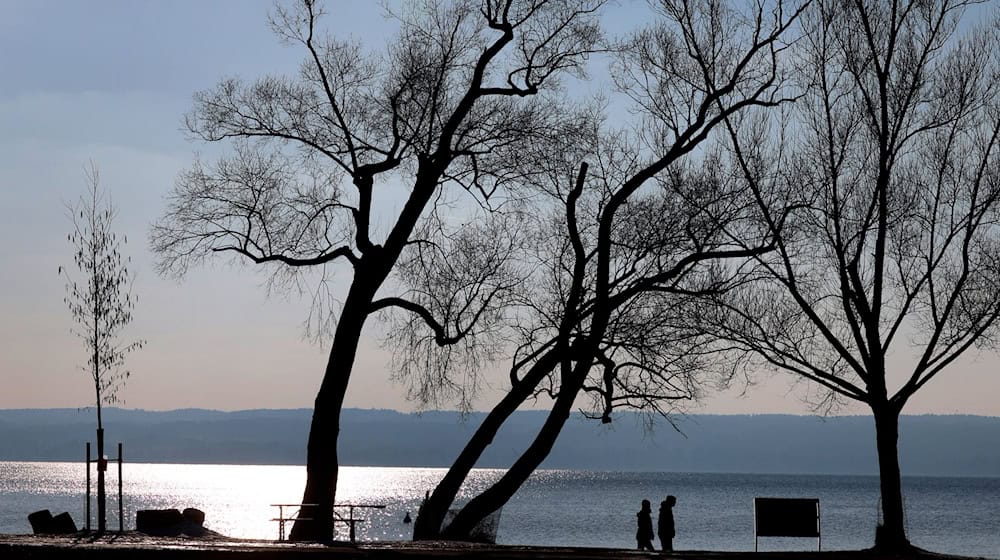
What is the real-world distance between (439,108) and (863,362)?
483 inches

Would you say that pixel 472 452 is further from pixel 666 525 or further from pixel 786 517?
pixel 786 517

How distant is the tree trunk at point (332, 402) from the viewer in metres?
30.8

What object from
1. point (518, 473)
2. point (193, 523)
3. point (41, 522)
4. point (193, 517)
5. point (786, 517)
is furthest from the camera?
point (193, 517)

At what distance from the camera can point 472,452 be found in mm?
31938

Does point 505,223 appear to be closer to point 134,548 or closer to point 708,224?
point 708,224

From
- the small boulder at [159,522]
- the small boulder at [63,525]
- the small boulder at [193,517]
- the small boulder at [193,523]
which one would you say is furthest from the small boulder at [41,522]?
the small boulder at [193,517]

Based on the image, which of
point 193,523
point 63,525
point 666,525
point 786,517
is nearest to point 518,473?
point 666,525

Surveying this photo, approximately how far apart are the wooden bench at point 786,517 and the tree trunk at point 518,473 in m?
5.89

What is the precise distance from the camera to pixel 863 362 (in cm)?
3177

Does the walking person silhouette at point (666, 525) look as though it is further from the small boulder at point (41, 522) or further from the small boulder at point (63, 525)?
the small boulder at point (41, 522)

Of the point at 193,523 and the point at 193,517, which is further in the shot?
the point at 193,517

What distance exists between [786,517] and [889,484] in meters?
4.43

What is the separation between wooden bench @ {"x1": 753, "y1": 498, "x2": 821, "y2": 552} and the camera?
90.0 feet

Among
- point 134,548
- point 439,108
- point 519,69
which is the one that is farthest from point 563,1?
point 134,548
